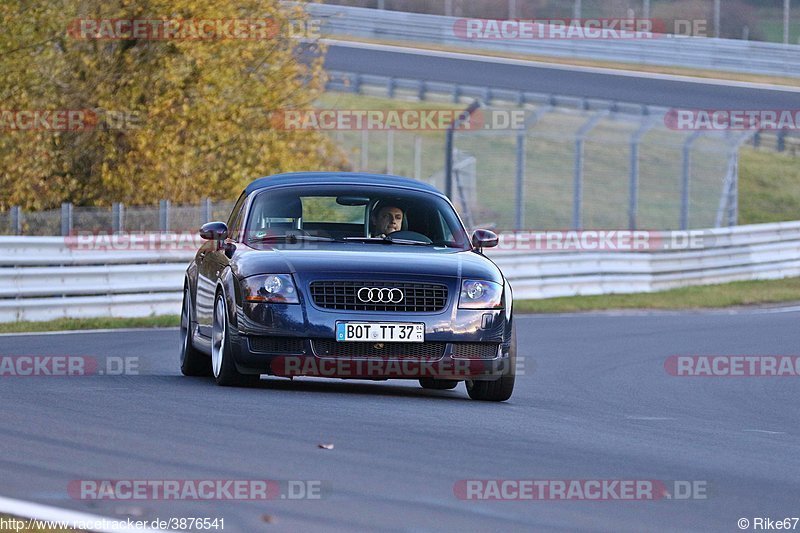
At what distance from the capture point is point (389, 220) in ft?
36.4

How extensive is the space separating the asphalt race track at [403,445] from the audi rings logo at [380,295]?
0.62 meters

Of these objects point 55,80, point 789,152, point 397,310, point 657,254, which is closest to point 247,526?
point 397,310

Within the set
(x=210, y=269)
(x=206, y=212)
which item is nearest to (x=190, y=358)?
(x=210, y=269)

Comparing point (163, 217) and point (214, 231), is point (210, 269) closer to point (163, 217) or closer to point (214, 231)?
point (214, 231)

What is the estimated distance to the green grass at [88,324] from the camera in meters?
17.1

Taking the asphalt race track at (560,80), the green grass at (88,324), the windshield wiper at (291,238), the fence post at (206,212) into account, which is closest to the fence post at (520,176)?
the fence post at (206,212)

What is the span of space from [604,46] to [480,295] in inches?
1379

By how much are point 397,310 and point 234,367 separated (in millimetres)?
1104

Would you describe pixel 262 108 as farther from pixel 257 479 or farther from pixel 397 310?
pixel 257 479

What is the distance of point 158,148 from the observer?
82.5 feet

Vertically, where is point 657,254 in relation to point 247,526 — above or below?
below

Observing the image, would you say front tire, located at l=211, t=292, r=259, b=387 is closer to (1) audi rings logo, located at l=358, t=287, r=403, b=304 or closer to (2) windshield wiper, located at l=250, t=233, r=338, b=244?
(2) windshield wiper, located at l=250, t=233, r=338, b=244

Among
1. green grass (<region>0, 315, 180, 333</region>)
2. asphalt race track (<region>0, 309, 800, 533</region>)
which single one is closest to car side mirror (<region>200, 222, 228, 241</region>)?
asphalt race track (<region>0, 309, 800, 533</region>)

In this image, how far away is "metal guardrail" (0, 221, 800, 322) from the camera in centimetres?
1791
